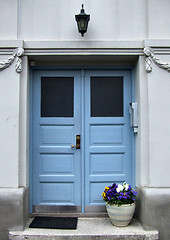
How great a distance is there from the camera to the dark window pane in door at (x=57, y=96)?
457cm

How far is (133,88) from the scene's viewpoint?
4.52 meters

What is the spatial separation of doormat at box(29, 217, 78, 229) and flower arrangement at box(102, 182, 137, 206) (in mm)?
647

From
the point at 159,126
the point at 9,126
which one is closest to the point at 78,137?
the point at 9,126

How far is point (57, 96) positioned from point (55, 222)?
1.99 metres

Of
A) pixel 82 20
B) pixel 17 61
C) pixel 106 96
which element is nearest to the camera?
pixel 82 20

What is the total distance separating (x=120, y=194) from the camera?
4016mm

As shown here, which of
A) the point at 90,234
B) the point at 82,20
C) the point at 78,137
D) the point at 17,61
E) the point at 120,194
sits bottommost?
the point at 90,234

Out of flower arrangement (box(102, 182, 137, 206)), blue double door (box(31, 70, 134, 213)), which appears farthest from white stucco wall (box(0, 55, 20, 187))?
flower arrangement (box(102, 182, 137, 206))

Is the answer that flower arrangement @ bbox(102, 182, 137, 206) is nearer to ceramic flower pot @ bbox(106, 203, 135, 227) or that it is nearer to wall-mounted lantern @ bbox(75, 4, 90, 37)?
ceramic flower pot @ bbox(106, 203, 135, 227)

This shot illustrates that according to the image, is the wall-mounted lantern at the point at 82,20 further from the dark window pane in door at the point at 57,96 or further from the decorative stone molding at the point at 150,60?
the decorative stone molding at the point at 150,60

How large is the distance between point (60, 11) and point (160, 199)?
3193mm

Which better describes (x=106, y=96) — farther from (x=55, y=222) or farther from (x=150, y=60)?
(x=55, y=222)

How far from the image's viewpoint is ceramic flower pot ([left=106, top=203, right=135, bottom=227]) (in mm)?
3930

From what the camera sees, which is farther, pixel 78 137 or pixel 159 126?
pixel 78 137
